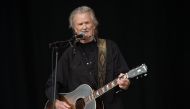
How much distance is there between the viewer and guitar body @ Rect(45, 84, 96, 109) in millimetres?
3851

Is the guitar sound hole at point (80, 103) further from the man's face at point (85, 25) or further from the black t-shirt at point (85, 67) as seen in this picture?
the man's face at point (85, 25)

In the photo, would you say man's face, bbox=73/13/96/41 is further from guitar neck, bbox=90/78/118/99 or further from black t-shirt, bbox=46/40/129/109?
guitar neck, bbox=90/78/118/99

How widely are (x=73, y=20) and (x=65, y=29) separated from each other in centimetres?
100

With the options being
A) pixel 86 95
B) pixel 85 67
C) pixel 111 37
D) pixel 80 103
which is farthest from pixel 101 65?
pixel 111 37

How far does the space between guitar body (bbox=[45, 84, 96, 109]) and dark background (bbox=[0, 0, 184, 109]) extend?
32.7 inches

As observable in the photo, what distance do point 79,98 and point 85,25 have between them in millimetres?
624

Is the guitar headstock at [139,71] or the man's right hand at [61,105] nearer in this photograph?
the guitar headstock at [139,71]

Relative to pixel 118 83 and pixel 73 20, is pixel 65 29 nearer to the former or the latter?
pixel 73 20

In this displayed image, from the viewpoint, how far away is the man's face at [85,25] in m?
3.84

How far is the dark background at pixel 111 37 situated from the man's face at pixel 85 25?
1010mm

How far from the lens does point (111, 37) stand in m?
4.95

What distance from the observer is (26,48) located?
16.0 ft

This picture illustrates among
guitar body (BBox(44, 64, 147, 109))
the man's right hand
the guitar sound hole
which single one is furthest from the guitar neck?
the man's right hand

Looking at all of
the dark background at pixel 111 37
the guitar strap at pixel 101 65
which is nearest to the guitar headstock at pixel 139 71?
the guitar strap at pixel 101 65
